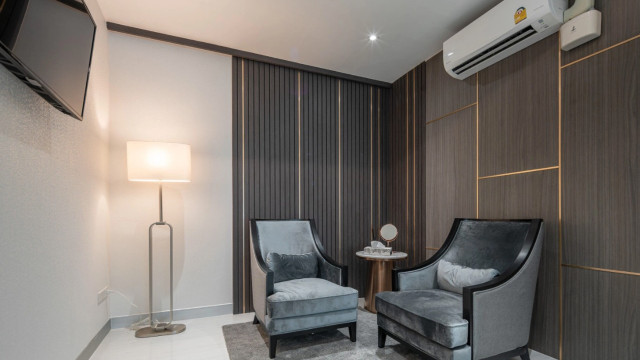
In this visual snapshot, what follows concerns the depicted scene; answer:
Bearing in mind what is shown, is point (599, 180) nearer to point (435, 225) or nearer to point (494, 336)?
point (494, 336)

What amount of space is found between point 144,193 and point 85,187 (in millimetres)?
736

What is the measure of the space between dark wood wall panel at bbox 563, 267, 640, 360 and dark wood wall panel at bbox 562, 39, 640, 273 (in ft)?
0.30

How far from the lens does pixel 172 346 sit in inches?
103

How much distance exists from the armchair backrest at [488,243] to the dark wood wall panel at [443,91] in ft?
3.84

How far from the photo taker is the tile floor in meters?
2.43

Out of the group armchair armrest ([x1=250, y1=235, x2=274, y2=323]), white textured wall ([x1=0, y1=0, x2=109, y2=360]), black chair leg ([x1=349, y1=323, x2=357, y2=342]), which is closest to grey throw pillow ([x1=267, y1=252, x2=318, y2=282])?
armchair armrest ([x1=250, y1=235, x2=274, y2=323])

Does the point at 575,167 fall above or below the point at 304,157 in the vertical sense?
below

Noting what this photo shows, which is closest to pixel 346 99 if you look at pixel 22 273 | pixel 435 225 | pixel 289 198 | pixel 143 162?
pixel 289 198

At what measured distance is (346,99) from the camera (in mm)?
4109

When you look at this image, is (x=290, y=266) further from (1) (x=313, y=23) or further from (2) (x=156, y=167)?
(1) (x=313, y=23)

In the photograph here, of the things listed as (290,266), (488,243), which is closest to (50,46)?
(290,266)

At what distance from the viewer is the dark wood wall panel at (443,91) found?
10.1ft

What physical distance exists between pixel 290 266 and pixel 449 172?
71.3 inches

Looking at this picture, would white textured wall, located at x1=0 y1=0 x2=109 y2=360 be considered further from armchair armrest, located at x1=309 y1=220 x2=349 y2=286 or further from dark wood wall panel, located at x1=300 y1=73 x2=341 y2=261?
dark wood wall panel, located at x1=300 y1=73 x2=341 y2=261
